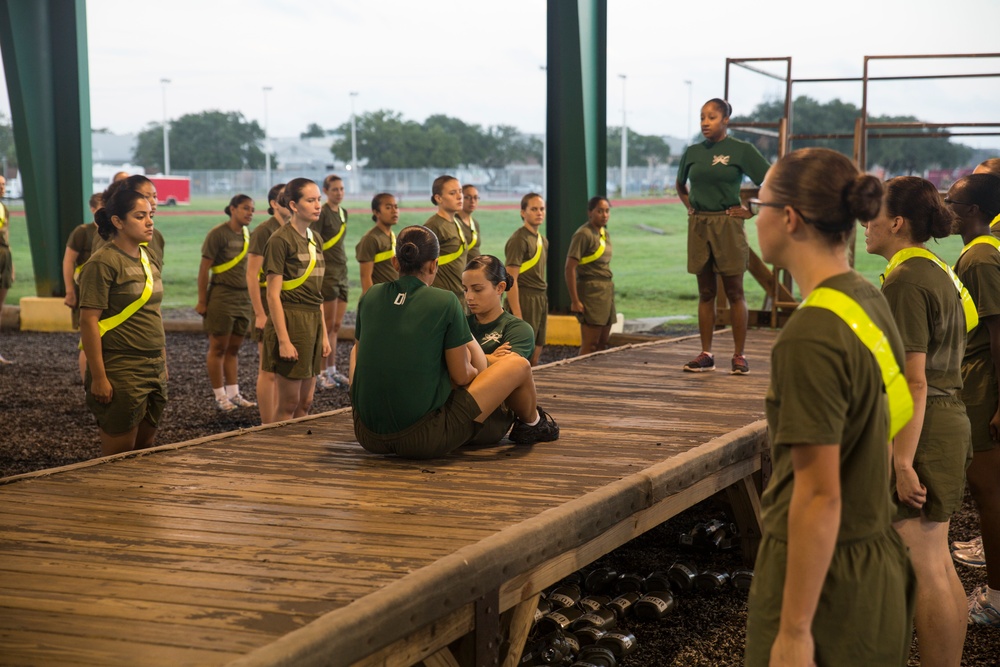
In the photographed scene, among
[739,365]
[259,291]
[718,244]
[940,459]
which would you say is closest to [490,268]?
[718,244]

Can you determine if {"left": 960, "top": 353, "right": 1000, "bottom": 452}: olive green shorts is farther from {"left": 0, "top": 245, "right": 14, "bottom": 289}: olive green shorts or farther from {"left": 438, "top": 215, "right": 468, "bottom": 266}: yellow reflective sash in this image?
{"left": 0, "top": 245, "right": 14, "bottom": 289}: olive green shorts

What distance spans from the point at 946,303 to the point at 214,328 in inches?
269

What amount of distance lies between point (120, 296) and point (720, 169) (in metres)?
3.98

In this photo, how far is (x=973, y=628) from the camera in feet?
15.6

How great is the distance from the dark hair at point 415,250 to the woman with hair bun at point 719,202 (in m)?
2.86

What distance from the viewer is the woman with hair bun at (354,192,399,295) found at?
9578 millimetres

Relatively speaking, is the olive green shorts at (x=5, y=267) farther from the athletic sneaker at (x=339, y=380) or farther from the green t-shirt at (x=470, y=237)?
the green t-shirt at (x=470, y=237)

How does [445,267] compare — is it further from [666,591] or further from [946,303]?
[946,303]

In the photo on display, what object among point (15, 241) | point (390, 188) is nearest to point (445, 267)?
point (390, 188)

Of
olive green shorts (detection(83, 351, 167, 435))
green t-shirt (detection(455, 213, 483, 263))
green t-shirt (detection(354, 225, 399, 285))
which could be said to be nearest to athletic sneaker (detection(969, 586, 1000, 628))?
olive green shorts (detection(83, 351, 167, 435))

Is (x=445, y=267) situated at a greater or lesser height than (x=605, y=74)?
lesser

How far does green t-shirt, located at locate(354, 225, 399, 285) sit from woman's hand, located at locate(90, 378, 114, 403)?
4357mm

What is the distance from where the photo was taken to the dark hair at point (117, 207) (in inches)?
210

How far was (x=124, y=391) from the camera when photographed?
5.38m
